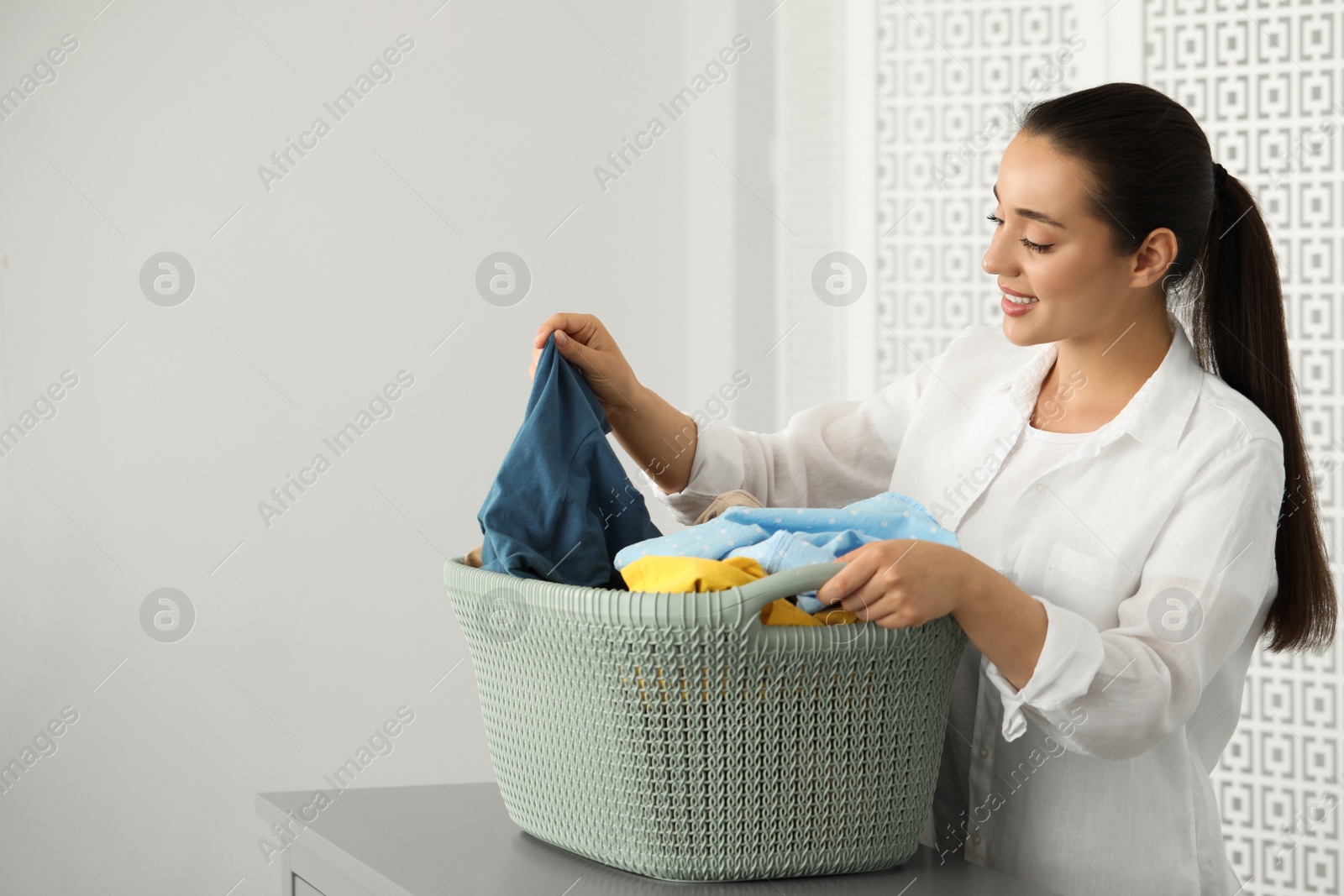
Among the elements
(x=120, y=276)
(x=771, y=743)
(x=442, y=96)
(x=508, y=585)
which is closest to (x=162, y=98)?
(x=120, y=276)

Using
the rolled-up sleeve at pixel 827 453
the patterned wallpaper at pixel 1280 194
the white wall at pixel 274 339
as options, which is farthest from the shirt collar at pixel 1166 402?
the white wall at pixel 274 339

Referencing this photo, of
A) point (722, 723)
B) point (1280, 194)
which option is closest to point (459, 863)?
point (722, 723)

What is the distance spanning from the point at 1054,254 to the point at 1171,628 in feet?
1.07

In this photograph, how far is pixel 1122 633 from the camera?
91 centimetres

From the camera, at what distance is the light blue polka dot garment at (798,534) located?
84cm

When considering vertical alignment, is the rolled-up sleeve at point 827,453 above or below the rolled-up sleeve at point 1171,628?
above

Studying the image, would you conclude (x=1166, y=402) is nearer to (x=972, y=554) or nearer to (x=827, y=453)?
(x=972, y=554)

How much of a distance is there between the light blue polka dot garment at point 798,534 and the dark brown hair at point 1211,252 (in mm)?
352

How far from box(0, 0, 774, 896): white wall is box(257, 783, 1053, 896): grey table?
63.2 inches

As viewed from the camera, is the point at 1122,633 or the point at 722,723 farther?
the point at 1122,633

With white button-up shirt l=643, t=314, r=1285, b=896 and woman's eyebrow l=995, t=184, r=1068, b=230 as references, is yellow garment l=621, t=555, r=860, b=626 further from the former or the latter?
woman's eyebrow l=995, t=184, r=1068, b=230

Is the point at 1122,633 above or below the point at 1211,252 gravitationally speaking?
below

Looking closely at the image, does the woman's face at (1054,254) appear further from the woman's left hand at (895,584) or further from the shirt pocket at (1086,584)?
the woman's left hand at (895,584)

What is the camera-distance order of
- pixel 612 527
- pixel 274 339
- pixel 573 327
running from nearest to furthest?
pixel 612 527 → pixel 573 327 → pixel 274 339
